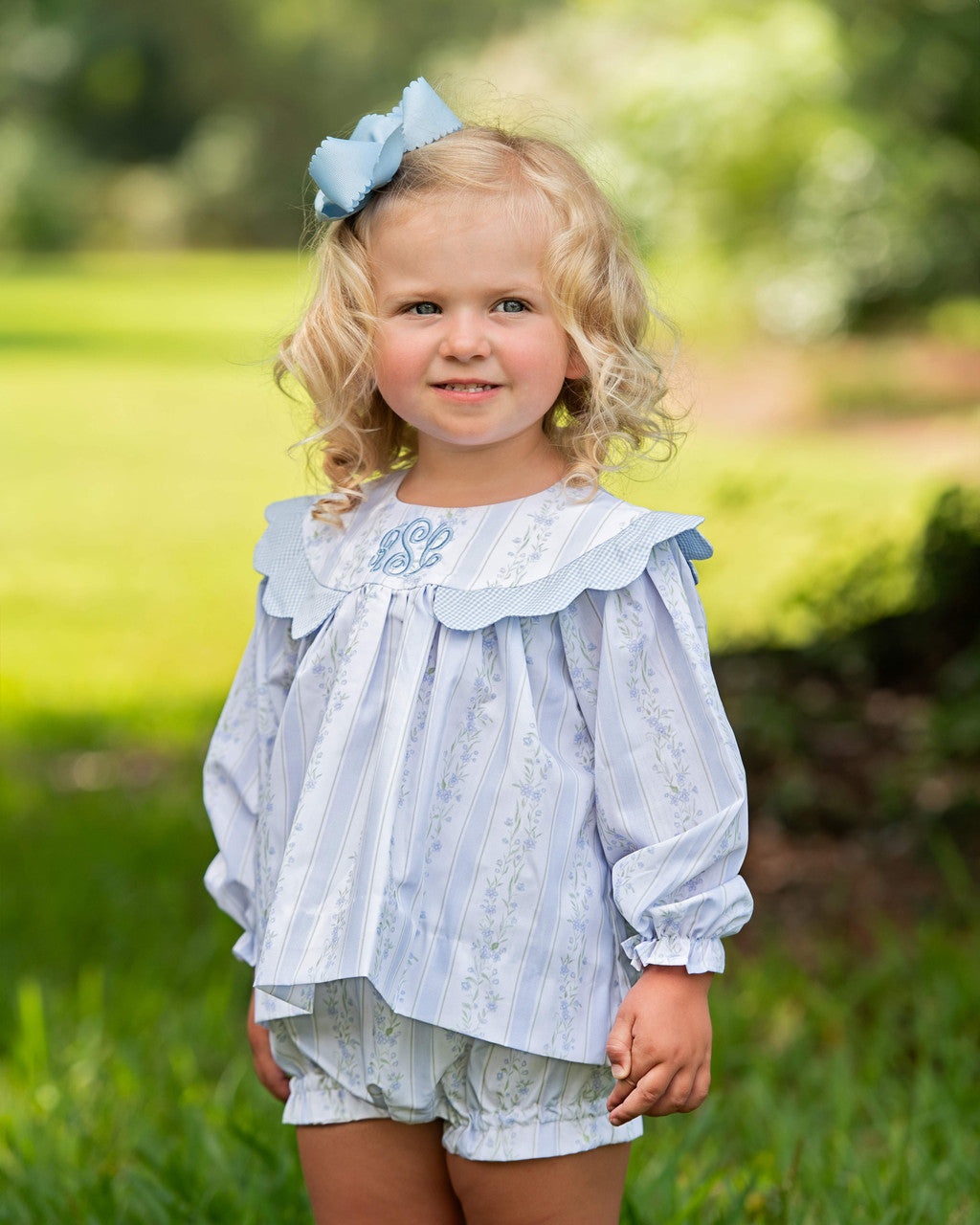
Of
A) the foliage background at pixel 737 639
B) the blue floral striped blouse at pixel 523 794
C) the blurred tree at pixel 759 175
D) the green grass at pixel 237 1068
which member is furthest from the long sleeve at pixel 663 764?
the blurred tree at pixel 759 175

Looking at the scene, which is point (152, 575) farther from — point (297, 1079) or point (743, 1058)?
point (297, 1079)

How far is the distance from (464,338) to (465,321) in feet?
0.07

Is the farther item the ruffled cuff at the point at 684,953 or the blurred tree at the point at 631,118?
the blurred tree at the point at 631,118

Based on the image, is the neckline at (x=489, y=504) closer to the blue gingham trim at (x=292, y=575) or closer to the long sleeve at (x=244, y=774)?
the blue gingham trim at (x=292, y=575)

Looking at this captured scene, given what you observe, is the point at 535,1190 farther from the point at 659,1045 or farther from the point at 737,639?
the point at 737,639

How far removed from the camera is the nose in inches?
59.7

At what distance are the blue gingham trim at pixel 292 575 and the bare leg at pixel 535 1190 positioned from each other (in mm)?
619

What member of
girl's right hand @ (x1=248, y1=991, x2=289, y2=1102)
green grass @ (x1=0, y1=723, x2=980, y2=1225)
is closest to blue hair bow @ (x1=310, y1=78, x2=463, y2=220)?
girl's right hand @ (x1=248, y1=991, x2=289, y2=1102)

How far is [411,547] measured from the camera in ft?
5.28

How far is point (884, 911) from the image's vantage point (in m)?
3.40

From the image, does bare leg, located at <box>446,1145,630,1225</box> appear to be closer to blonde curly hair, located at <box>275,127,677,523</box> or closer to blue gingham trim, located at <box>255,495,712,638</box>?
blue gingham trim, located at <box>255,495,712,638</box>

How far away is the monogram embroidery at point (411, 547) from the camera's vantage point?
1.59m

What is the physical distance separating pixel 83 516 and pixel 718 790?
8.36 m

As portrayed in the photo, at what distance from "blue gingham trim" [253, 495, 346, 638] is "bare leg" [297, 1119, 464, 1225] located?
0.56 metres
